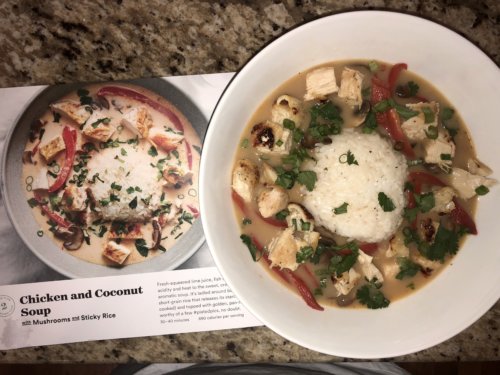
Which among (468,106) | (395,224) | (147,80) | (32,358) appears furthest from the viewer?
(32,358)

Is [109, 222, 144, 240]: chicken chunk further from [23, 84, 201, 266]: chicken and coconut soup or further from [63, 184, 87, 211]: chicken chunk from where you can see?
[63, 184, 87, 211]: chicken chunk

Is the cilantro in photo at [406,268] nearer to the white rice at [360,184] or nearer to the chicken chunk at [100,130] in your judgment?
the white rice at [360,184]

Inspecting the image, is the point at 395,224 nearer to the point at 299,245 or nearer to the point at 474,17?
the point at 299,245

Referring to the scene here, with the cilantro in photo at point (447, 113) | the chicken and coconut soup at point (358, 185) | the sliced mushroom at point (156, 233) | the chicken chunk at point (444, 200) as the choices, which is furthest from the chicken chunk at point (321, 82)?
the sliced mushroom at point (156, 233)

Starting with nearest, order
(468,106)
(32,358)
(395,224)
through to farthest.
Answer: (468,106), (395,224), (32,358)

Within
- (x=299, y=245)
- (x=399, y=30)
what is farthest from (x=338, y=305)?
(x=399, y=30)
